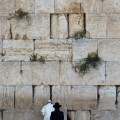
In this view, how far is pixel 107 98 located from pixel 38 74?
1897 millimetres

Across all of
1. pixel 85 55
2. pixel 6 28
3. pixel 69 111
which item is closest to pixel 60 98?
pixel 69 111

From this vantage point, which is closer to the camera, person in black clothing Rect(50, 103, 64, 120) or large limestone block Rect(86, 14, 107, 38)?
person in black clothing Rect(50, 103, 64, 120)

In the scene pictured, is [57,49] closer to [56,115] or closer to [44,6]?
[44,6]

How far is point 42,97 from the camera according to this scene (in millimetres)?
14023

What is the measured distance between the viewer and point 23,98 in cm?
1402

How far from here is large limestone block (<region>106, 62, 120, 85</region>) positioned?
552 inches

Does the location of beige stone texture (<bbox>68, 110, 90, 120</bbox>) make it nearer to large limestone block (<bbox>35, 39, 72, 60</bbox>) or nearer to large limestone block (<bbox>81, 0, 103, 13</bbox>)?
large limestone block (<bbox>35, 39, 72, 60</bbox>)

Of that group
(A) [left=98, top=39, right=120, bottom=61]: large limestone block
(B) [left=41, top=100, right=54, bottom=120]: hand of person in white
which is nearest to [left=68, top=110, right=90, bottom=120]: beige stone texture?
(B) [left=41, top=100, right=54, bottom=120]: hand of person in white

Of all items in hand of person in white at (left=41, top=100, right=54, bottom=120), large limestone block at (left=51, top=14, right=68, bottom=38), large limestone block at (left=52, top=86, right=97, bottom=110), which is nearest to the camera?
hand of person in white at (left=41, top=100, right=54, bottom=120)

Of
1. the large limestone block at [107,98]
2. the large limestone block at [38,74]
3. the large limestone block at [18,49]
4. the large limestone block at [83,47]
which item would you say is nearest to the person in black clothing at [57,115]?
the large limestone block at [38,74]

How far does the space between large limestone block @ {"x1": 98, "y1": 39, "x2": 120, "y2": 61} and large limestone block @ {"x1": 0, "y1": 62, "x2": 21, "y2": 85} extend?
7.21 feet

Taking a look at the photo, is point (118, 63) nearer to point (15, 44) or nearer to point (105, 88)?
point (105, 88)

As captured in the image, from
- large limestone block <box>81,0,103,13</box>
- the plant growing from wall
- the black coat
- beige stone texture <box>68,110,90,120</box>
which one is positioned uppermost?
large limestone block <box>81,0,103,13</box>

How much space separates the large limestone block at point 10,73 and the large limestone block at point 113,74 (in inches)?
91.4
